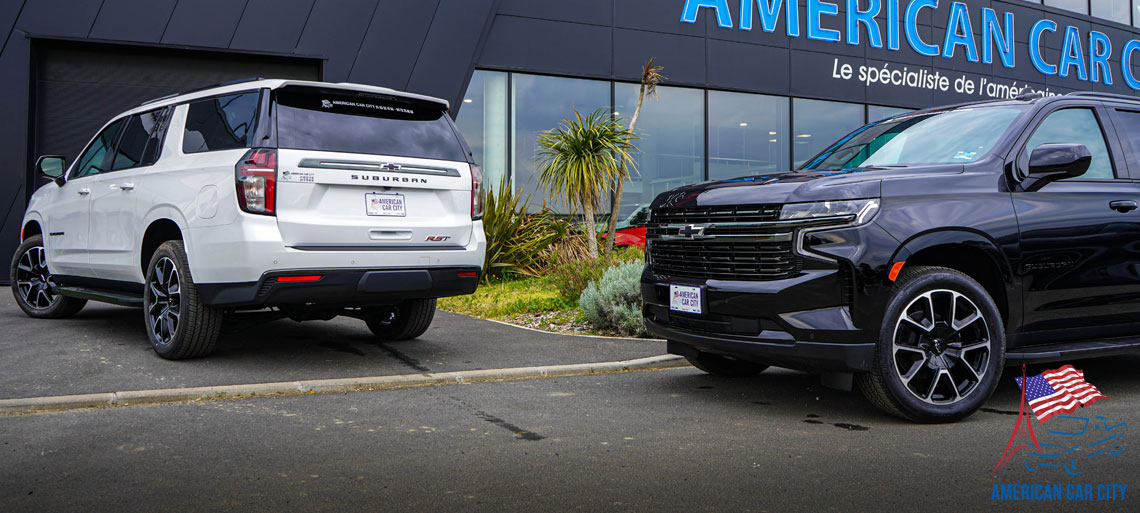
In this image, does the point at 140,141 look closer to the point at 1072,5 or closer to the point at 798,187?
the point at 798,187

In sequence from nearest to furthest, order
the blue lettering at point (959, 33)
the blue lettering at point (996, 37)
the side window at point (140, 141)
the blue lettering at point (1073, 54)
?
the side window at point (140, 141), the blue lettering at point (959, 33), the blue lettering at point (996, 37), the blue lettering at point (1073, 54)

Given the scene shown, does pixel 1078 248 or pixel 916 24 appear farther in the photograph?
pixel 916 24

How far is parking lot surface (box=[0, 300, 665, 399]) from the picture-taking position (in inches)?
215

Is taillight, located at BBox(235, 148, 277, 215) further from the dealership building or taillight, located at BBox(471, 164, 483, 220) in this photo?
the dealership building

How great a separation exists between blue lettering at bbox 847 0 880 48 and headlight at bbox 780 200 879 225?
52.2 feet

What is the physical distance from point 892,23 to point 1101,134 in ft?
49.9

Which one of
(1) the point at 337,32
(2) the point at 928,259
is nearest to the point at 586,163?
(1) the point at 337,32

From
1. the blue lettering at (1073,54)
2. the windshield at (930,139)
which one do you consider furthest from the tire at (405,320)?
the blue lettering at (1073,54)

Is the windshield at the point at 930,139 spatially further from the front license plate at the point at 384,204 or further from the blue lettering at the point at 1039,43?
the blue lettering at the point at 1039,43

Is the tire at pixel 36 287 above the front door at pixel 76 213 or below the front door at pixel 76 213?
below

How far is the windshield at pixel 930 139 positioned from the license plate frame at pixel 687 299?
143 cm

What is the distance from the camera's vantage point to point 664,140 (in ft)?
56.7

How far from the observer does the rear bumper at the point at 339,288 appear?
5.40 meters

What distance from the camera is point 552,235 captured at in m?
12.3
